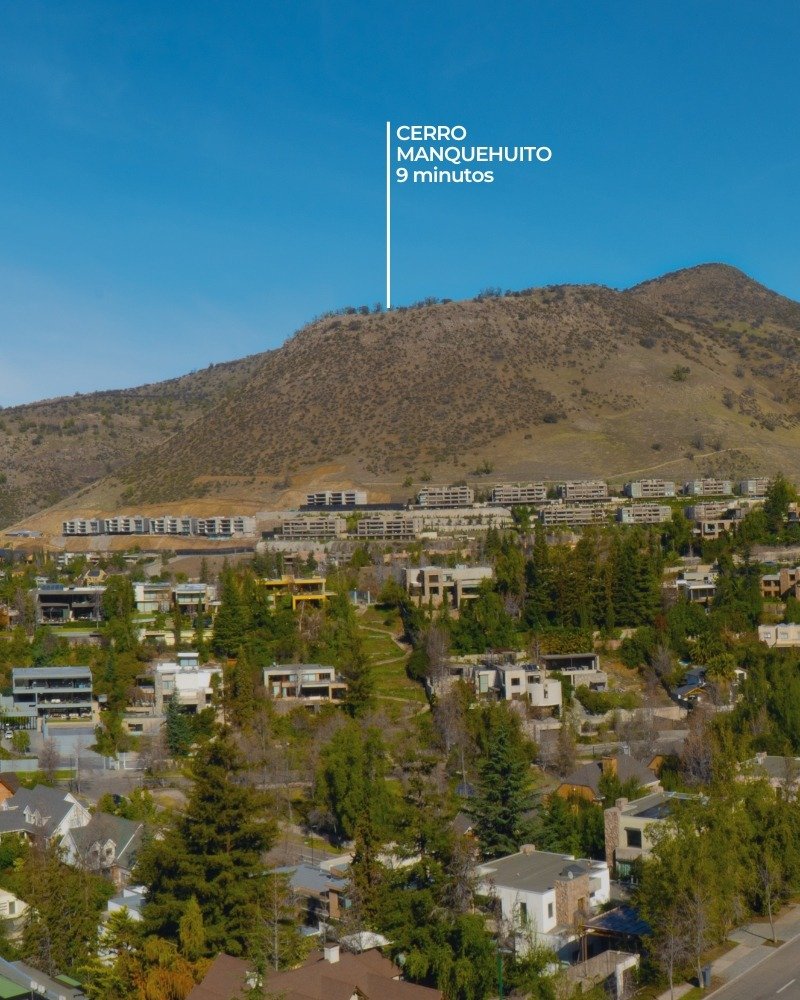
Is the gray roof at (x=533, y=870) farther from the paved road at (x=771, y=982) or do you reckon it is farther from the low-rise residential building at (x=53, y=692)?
the low-rise residential building at (x=53, y=692)

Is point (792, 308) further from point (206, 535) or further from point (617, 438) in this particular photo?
point (206, 535)

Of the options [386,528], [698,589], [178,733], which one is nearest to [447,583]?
[698,589]

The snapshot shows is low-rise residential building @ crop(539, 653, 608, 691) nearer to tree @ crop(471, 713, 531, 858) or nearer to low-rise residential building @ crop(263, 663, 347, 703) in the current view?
low-rise residential building @ crop(263, 663, 347, 703)

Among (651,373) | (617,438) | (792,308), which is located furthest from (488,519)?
(792,308)

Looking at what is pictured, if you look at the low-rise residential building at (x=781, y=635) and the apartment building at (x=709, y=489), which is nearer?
the low-rise residential building at (x=781, y=635)

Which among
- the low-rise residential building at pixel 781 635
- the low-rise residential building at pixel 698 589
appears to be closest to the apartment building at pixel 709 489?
the low-rise residential building at pixel 698 589

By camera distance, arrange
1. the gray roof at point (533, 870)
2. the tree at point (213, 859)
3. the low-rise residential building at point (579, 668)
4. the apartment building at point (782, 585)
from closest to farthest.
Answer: the tree at point (213, 859), the gray roof at point (533, 870), the low-rise residential building at point (579, 668), the apartment building at point (782, 585)
